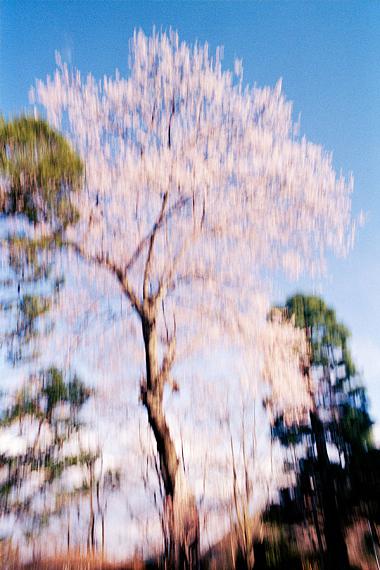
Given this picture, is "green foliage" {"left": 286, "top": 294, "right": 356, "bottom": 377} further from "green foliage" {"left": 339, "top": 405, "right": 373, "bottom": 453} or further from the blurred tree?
the blurred tree

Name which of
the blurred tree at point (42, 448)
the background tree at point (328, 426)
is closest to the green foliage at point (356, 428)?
the background tree at point (328, 426)

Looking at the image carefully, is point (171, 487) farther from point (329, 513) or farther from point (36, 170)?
point (329, 513)

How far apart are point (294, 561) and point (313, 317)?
930 cm

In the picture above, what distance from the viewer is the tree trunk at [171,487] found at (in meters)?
5.88

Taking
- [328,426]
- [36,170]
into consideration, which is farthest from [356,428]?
[36,170]

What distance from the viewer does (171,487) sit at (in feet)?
20.7

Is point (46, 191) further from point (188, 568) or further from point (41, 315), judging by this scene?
point (188, 568)

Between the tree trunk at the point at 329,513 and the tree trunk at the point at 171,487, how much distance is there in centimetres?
990

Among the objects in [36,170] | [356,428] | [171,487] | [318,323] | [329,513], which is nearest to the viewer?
[171,487]

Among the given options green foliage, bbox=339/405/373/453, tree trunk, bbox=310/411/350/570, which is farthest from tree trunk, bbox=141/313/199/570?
green foliage, bbox=339/405/373/453

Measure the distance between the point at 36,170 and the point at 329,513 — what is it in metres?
15.4

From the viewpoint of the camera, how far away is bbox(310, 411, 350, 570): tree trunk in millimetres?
13154

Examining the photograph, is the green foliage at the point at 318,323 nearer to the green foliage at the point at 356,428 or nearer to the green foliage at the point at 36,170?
the green foliage at the point at 356,428

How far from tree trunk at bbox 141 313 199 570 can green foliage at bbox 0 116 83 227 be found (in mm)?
3467
